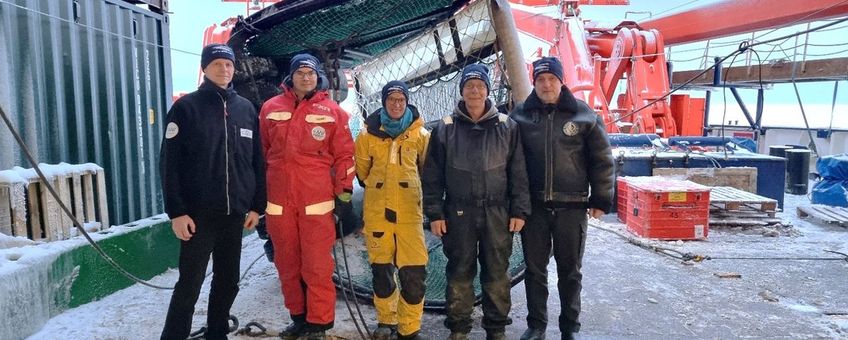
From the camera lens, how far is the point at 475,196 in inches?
106

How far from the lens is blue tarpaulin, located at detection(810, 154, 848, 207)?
6.96 m

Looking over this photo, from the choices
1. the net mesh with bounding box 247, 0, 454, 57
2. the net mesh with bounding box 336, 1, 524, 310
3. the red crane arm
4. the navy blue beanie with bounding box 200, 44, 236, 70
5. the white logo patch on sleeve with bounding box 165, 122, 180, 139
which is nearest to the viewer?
the white logo patch on sleeve with bounding box 165, 122, 180, 139

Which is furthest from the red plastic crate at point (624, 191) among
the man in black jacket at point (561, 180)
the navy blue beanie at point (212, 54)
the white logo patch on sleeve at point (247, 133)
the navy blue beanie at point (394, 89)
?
the navy blue beanie at point (212, 54)

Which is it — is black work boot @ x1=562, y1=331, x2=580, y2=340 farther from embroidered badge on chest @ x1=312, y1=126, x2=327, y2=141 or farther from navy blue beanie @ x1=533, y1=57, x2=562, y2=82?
embroidered badge on chest @ x1=312, y1=126, x2=327, y2=141

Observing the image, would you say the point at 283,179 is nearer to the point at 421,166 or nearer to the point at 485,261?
the point at 421,166

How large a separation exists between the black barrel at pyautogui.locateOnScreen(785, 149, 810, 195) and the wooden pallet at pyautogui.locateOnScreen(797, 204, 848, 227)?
2.22 metres

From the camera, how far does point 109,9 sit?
3.57m

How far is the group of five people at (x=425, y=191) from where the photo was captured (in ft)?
8.86

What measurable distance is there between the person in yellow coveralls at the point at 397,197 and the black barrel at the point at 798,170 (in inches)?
350

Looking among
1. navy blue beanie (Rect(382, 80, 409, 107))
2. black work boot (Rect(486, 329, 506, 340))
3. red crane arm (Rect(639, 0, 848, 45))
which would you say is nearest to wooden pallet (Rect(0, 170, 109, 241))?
navy blue beanie (Rect(382, 80, 409, 107))

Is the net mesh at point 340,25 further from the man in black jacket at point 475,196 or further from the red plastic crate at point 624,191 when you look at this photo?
the red plastic crate at point 624,191

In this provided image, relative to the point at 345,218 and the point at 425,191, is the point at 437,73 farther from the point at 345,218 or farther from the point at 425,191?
the point at 425,191

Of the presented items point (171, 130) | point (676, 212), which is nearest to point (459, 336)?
point (171, 130)

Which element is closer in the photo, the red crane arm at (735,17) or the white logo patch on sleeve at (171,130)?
the white logo patch on sleeve at (171,130)
